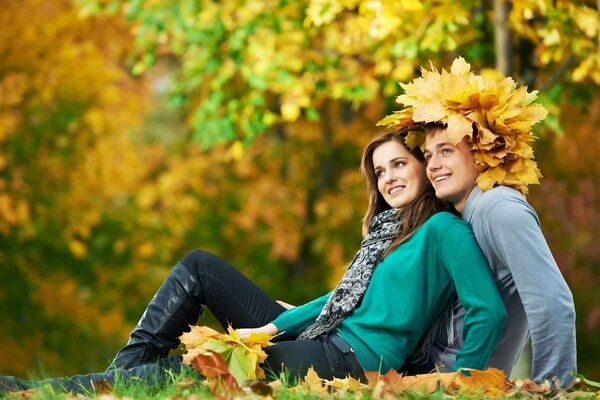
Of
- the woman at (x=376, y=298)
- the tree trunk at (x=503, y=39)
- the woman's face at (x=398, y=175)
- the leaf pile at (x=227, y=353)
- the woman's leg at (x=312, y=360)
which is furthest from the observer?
the tree trunk at (x=503, y=39)

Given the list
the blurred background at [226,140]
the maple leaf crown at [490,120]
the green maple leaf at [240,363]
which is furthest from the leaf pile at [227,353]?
the blurred background at [226,140]

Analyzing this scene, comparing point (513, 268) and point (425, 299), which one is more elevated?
point (513, 268)

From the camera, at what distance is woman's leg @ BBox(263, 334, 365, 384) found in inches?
151

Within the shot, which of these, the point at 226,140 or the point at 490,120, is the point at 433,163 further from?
the point at 226,140

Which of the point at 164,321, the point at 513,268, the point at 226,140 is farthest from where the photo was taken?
the point at 226,140

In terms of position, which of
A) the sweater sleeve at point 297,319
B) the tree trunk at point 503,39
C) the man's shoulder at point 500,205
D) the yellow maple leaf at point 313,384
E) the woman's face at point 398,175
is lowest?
the yellow maple leaf at point 313,384

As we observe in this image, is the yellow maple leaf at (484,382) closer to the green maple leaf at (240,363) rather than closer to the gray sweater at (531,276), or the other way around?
the gray sweater at (531,276)

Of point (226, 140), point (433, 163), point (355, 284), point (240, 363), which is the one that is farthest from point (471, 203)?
point (226, 140)

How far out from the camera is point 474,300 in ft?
12.0

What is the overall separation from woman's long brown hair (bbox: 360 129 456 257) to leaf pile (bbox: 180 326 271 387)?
0.72 meters

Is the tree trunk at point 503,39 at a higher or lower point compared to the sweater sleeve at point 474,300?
higher

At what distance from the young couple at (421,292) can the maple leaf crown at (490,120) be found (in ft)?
0.09

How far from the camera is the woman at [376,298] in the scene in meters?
3.71

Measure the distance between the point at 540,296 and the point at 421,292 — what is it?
0.49 metres
